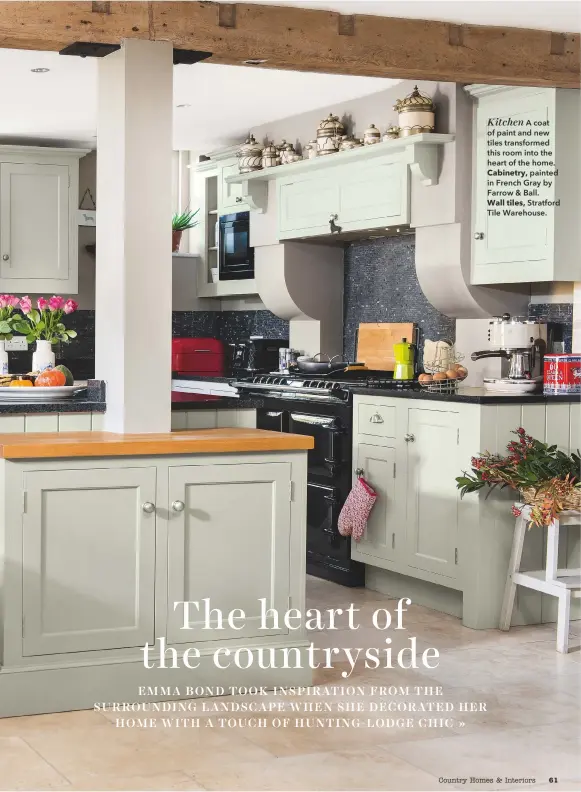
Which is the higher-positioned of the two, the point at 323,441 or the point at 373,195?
the point at 373,195

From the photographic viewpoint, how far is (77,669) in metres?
3.79

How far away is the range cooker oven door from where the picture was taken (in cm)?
571

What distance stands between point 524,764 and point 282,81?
390 centimetres

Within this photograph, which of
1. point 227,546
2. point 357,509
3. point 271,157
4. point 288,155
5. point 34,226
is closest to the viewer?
point 227,546

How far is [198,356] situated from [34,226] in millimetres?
1418

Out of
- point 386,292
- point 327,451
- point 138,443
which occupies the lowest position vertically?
point 327,451

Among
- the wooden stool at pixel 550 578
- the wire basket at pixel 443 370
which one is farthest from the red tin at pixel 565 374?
the wooden stool at pixel 550 578

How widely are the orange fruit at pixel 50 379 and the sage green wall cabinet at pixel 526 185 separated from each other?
7.14 feet

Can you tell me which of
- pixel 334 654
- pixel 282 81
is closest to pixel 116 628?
pixel 334 654

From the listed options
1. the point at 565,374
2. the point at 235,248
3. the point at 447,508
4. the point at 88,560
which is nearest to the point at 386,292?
the point at 235,248

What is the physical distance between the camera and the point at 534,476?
470cm

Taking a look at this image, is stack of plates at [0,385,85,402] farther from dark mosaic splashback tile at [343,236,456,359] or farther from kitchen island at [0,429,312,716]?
dark mosaic splashback tile at [343,236,456,359]

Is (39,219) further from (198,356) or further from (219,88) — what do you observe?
(219,88)

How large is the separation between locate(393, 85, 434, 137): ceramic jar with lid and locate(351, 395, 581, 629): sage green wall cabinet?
4.42 ft
